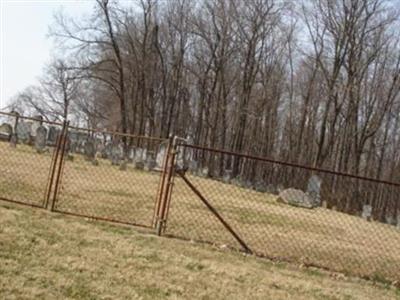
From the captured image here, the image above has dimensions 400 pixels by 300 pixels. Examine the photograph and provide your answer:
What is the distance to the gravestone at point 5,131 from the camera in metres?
31.8

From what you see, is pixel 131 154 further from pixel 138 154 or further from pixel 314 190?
pixel 314 190

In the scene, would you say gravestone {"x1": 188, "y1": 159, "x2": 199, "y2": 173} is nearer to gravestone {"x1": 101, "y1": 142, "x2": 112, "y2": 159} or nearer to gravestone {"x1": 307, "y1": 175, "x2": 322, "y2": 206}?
gravestone {"x1": 101, "y1": 142, "x2": 112, "y2": 159}

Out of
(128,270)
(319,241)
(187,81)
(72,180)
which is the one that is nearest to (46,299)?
(128,270)

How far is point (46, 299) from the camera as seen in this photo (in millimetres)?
5266

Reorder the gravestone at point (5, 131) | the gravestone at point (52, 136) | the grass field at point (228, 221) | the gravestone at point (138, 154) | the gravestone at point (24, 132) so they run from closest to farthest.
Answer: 1. the grass field at point (228, 221)
2. the gravestone at point (138, 154)
3. the gravestone at point (24, 132)
4. the gravestone at point (52, 136)
5. the gravestone at point (5, 131)

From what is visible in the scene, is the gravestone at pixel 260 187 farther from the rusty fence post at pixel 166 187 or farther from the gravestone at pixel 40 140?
the rusty fence post at pixel 166 187

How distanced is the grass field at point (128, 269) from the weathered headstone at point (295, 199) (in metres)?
14.5

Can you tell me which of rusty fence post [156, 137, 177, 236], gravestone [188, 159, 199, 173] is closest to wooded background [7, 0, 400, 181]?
gravestone [188, 159, 199, 173]

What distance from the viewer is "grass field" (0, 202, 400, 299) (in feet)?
19.3

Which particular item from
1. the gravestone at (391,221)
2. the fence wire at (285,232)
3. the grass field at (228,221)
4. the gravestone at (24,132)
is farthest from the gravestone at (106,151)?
the gravestone at (391,221)

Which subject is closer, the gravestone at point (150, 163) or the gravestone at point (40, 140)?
the gravestone at point (40, 140)

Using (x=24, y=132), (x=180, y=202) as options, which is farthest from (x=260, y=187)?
(x=180, y=202)

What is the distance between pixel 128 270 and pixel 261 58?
1582 inches

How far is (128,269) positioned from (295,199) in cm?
1743
